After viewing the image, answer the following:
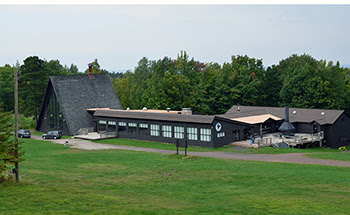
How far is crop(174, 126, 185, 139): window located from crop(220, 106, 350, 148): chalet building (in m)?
10.9

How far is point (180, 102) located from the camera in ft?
283

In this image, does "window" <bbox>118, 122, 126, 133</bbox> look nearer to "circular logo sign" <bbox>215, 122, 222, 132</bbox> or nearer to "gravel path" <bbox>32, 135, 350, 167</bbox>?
"gravel path" <bbox>32, 135, 350, 167</bbox>

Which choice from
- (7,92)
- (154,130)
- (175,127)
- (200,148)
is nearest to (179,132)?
(175,127)

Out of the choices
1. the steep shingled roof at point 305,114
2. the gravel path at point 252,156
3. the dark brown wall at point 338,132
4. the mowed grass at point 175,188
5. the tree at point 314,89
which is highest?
the tree at point 314,89

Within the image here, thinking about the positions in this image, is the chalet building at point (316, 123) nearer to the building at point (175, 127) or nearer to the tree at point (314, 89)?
the building at point (175, 127)

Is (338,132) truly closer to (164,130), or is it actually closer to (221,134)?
(221,134)

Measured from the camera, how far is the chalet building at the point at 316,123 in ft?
206

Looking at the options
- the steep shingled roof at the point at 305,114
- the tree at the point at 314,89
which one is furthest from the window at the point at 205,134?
the tree at the point at 314,89

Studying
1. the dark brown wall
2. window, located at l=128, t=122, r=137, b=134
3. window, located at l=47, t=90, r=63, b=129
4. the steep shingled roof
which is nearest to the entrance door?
the steep shingled roof

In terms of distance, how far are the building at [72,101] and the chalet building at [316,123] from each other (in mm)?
27169

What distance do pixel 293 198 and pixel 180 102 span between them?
63536 mm

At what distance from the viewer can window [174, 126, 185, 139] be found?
56.9m

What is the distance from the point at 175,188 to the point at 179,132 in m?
31.3

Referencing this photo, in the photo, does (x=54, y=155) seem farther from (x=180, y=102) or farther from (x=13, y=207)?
(x=180, y=102)
